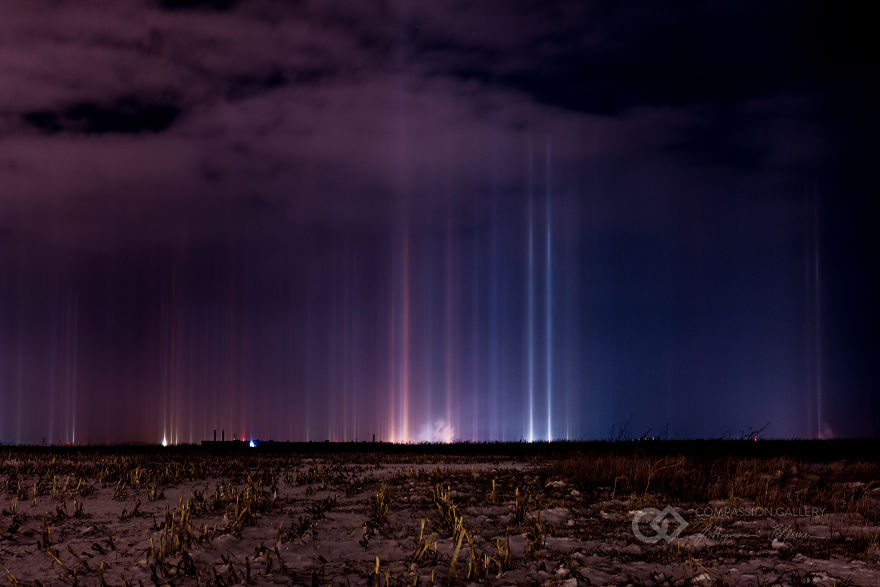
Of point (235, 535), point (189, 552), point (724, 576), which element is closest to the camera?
point (724, 576)

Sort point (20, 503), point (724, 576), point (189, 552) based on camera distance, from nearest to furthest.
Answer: point (724, 576) → point (189, 552) → point (20, 503)

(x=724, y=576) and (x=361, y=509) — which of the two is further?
(x=361, y=509)

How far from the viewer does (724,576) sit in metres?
8.23

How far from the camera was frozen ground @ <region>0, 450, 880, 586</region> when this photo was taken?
328 inches

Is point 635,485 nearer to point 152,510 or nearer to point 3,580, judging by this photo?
point 152,510

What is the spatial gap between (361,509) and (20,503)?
685cm

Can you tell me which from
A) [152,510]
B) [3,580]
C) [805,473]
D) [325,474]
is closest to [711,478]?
[805,473]

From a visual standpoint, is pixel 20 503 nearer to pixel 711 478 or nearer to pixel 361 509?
pixel 361 509

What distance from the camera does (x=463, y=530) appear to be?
30.4ft

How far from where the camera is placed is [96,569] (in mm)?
8555

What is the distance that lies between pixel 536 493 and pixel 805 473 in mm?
7566

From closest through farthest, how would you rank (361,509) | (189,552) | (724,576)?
(724,576) → (189,552) → (361,509)

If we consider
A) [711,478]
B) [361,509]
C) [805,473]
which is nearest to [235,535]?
[361,509]

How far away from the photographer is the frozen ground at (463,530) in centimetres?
834
